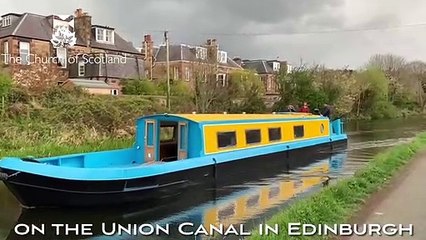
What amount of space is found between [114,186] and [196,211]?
1.78 meters

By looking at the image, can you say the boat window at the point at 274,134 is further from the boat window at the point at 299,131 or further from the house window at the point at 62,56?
the house window at the point at 62,56

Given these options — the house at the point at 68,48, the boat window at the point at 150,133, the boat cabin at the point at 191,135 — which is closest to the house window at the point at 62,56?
the house at the point at 68,48

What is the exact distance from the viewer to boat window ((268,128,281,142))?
645 inches

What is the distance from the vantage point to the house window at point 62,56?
36934 millimetres

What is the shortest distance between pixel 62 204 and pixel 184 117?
164 inches

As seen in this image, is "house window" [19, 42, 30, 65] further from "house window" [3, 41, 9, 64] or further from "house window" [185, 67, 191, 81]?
"house window" [185, 67, 191, 81]

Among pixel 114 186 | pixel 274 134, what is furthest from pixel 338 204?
pixel 274 134

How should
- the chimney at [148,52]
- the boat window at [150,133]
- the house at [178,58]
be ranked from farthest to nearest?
the chimney at [148,52] < the house at [178,58] < the boat window at [150,133]

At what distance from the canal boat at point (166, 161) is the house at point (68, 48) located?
714 inches

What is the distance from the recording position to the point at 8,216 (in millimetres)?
10141

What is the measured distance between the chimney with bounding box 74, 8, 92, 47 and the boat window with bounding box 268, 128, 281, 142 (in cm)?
2634

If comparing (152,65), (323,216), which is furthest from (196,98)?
(323,216)

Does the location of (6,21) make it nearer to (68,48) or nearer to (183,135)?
(68,48)

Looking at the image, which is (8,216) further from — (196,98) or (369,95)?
(369,95)
